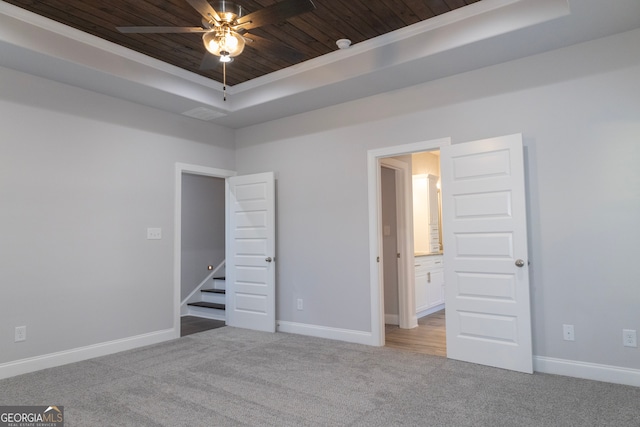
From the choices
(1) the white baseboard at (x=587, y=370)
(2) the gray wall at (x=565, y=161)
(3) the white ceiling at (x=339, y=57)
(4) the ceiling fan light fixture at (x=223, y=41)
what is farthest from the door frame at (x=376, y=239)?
(4) the ceiling fan light fixture at (x=223, y=41)

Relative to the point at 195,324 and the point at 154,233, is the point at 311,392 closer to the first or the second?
the point at 154,233

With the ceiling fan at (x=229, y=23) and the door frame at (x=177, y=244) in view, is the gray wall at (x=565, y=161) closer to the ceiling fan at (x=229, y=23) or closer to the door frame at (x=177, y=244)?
the ceiling fan at (x=229, y=23)

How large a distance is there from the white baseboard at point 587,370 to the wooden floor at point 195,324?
3.88 meters

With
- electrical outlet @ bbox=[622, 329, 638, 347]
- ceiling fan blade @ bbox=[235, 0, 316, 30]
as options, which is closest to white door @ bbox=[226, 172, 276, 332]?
ceiling fan blade @ bbox=[235, 0, 316, 30]

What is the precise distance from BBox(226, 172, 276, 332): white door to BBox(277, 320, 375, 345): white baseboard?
7.3 inches

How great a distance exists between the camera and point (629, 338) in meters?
3.15

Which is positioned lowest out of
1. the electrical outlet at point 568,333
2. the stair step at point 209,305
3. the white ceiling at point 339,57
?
the stair step at point 209,305

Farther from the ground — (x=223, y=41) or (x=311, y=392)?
(x=223, y=41)

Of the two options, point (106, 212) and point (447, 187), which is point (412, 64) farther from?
point (106, 212)

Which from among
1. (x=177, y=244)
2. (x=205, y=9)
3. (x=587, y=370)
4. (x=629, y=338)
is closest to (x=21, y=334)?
(x=177, y=244)

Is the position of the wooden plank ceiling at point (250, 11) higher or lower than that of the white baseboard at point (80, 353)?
higher

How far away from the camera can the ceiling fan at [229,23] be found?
8.04ft

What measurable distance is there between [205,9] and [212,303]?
500 cm

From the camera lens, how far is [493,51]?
353 centimetres
